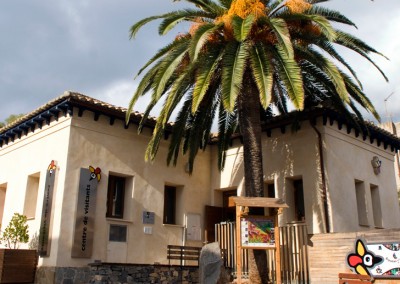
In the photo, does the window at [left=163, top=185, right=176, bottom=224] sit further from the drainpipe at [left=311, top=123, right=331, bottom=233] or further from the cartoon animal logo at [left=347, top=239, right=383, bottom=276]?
the cartoon animal logo at [left=347, top=239, right=383, bottom=276]

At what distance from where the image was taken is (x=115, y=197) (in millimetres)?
14523

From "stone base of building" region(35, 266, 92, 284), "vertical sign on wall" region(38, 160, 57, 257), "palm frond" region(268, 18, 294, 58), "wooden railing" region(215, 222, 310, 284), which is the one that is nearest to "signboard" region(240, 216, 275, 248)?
"wooden railing" region(215, 222, 310, 284)

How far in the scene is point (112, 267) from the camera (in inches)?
495

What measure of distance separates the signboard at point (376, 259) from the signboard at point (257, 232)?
2.01 metres

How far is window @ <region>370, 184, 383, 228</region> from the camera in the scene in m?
16.4

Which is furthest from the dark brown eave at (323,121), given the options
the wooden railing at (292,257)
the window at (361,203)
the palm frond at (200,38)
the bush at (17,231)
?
the bush at (17,231)

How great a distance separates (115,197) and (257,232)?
5787 millimetres

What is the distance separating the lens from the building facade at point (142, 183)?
42.9 feet

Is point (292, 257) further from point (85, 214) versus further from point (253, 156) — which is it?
point (85, 214)

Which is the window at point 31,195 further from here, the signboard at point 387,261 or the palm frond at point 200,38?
the signboard at point 387,261

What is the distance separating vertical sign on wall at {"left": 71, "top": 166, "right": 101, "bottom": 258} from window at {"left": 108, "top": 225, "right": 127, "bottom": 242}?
0.78 meters

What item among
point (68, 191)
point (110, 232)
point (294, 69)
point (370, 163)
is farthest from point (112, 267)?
point (370, 163)

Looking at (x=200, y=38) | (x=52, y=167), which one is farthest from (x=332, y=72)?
(x=52, y=167)

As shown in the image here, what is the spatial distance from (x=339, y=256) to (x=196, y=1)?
7.88 metres
